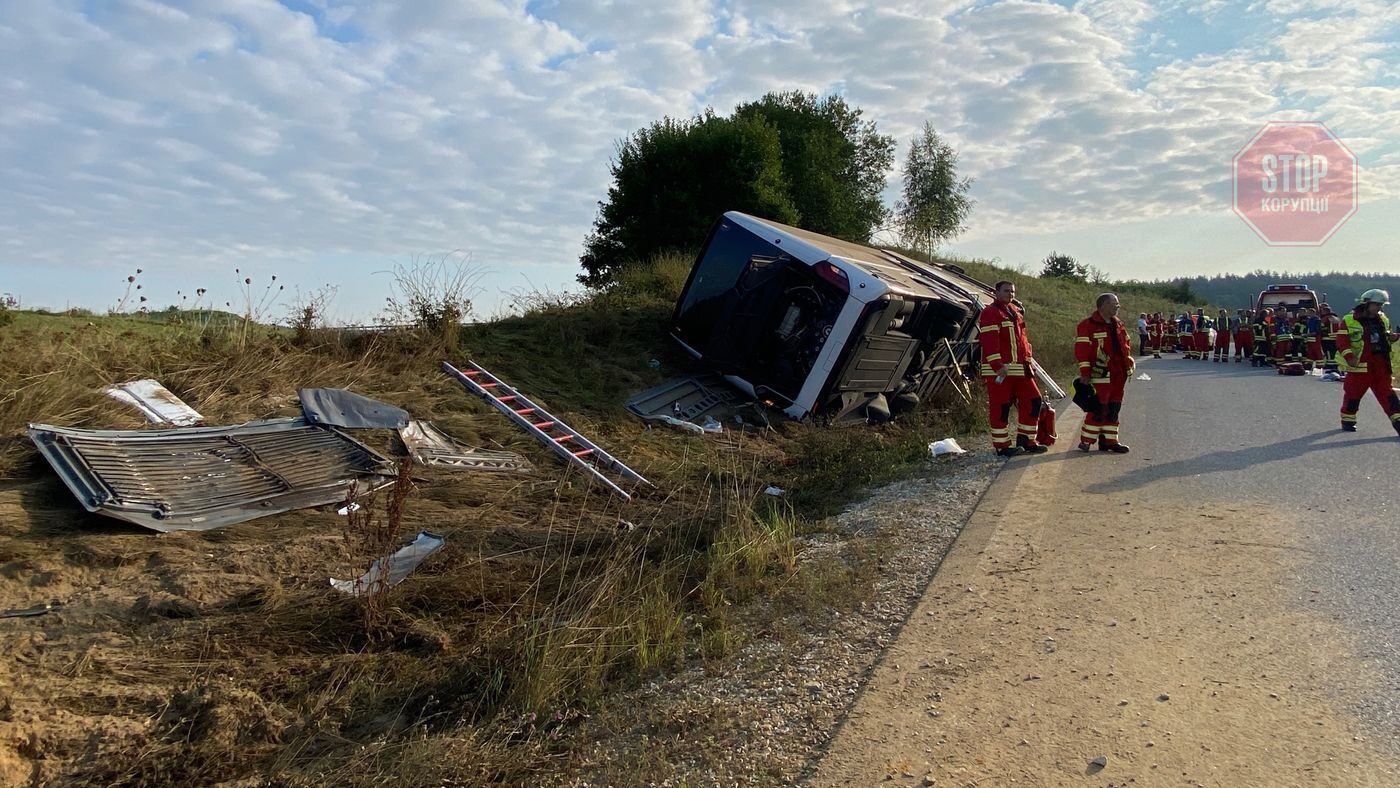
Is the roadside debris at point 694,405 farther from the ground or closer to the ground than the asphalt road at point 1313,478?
farther from the ground

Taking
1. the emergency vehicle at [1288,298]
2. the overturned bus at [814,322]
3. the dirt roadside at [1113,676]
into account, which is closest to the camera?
the dirt roadside at [1113,676]

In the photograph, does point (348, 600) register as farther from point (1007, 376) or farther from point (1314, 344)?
point (1314, 344)

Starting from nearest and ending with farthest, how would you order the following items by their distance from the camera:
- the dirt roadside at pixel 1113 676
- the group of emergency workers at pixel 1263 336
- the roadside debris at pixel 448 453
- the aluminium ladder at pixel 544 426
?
the dirt roadside at pixel 1113 676, the roadside debris at pixel 448 453, the aluminium ladder at pixel 544 426, the group of emergency workers at pixel 1263 336

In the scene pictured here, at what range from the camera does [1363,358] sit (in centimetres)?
922

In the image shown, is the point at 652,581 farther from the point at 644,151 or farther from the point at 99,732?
the point at 644,151

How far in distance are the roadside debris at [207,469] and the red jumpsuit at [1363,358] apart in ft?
31.6

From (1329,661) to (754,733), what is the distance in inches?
89.9

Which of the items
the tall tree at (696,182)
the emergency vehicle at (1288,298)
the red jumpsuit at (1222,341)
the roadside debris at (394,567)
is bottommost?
the roadside debris at (394,567)

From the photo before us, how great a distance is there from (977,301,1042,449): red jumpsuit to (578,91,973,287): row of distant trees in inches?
299

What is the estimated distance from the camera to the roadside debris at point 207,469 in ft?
16.6

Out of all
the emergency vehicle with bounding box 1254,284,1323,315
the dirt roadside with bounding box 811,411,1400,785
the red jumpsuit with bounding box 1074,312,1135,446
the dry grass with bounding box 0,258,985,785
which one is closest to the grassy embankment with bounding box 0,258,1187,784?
the dry grass with bounding box 0,258,985,785

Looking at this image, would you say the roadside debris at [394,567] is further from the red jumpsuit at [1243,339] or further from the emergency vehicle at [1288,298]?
the emergency vehicle at [1288,298]

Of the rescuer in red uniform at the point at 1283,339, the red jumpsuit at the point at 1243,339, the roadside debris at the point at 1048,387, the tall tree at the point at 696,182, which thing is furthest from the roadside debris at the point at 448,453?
the red jumpsuit at the point at 1243,339

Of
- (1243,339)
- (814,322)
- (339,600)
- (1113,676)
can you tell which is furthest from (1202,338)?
(339,600)
